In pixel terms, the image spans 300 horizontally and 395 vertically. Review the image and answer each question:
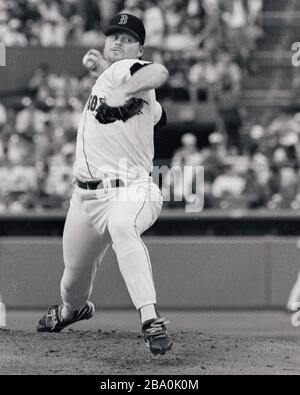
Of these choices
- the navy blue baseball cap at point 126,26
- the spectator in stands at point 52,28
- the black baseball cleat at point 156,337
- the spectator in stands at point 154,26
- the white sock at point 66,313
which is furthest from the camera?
the spectator in stands at point 52,28

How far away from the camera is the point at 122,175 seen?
549 cm

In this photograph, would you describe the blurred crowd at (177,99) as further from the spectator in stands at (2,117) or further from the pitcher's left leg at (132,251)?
the pitcher's left leg at (132,251)

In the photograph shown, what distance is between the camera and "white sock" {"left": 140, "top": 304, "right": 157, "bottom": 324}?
5.16 meters

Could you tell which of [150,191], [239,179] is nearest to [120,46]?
[150,191]

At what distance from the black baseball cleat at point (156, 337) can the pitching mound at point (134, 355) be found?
0.12 m

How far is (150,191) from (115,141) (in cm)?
37

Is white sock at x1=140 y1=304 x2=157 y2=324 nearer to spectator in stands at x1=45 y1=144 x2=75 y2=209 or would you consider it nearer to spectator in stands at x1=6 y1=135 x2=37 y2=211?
spectator in stands at x1=45 y1=144 x2=75 y2=209

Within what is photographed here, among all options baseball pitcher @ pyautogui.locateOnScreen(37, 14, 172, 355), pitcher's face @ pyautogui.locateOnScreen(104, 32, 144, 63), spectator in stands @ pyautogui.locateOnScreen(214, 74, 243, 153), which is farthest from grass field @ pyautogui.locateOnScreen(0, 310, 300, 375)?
spectator in stands @ pyautogui.locateOnScreen(214, 74, 243, 153)

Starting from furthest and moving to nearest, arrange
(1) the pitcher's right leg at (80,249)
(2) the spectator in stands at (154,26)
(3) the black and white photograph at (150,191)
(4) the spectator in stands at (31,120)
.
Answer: (2) the spectator in stands at (154,26), (4) the spectator in stands at (31,120), (1) the pitcher's right leg at (80,249), (3) the black and white photograph at (150,191)

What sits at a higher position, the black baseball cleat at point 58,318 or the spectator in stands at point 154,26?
the spectator in stands at point 154,26

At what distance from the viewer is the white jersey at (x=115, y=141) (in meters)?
5.48

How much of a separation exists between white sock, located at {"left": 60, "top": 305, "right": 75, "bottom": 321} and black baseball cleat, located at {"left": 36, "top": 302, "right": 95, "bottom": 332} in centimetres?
2

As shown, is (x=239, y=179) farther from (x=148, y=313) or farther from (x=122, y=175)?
(x=148, y=313)

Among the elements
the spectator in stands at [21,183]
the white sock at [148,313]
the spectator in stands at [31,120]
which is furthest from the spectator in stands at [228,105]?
the white sock at [148,313]
